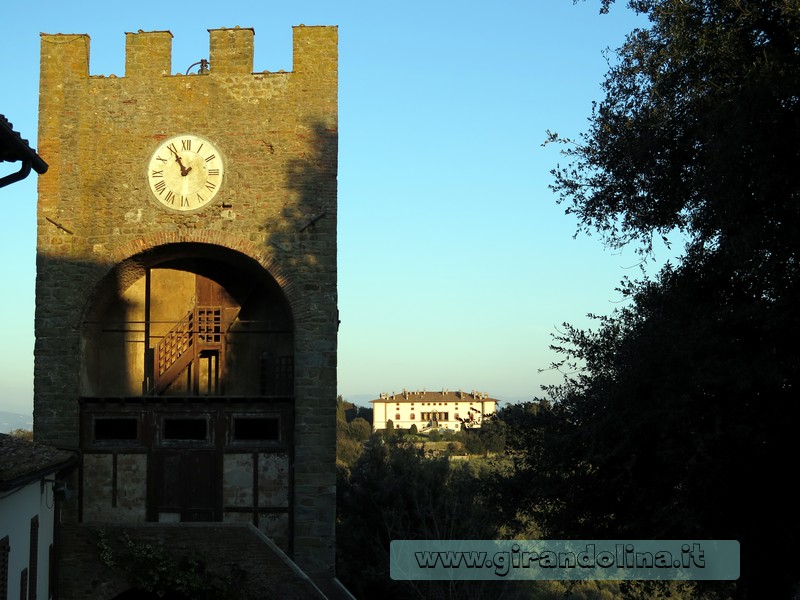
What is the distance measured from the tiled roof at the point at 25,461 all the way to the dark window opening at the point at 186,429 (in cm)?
266

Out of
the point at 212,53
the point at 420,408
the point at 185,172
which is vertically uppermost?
the point at 212,53

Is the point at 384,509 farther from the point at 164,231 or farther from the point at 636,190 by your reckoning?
the point at 636,190

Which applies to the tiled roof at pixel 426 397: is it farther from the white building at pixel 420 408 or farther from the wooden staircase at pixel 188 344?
the wooden staircase at pixel 188 344

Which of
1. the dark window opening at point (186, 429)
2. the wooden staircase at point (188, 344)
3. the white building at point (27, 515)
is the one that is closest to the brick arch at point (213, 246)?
the wooden staircase at point (188, 344)

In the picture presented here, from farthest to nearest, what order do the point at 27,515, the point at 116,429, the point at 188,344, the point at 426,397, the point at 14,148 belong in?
the point at 426,397 → the point at 188,344 → the point at 116,429 → the point at 27,515 → the point at 14,148

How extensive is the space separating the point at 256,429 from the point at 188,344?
2.36 meters

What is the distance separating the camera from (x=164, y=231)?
62.5 feet

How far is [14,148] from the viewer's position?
9.63 metres

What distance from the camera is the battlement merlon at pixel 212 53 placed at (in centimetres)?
1942

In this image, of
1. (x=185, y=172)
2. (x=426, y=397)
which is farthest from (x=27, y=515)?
(x=426, y=397)

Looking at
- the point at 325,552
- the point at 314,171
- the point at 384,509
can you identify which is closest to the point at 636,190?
the point at 314,171

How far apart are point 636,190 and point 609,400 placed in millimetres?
2794

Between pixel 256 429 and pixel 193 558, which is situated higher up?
pixel 256 429

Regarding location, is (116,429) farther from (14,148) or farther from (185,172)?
(14,148)
